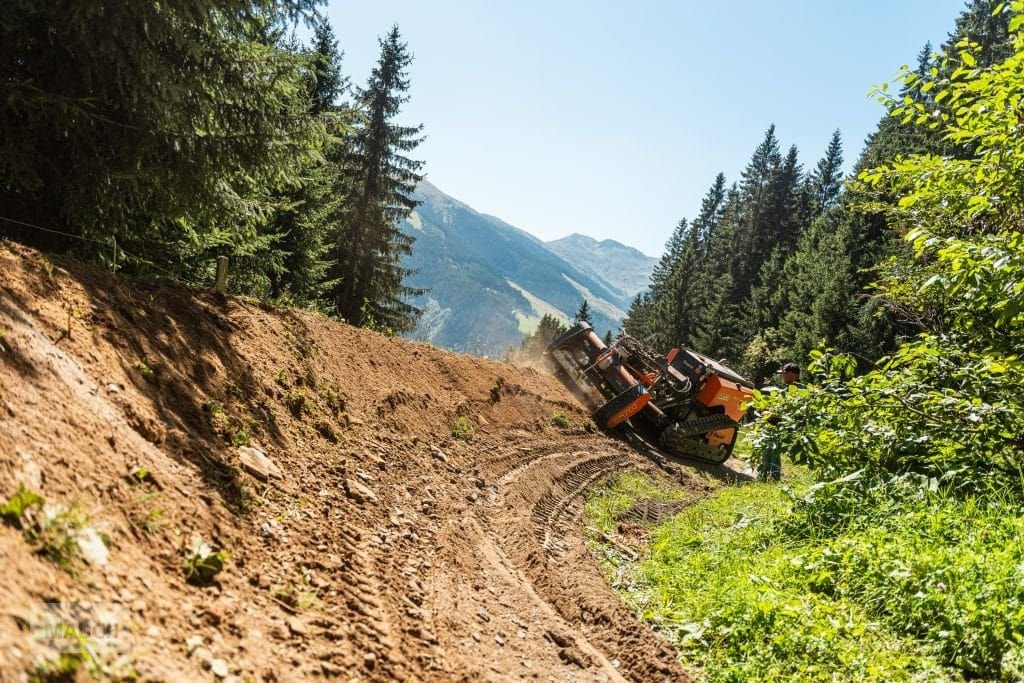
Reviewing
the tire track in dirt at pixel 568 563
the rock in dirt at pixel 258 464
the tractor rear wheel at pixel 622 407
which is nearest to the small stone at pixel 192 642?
the rock in dirt at pixel 258 464

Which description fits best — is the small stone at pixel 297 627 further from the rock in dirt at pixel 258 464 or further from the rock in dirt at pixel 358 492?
the rock in dirt at pixel 358 492

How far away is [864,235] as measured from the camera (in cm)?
3003

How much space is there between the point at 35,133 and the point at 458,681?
6.54 m

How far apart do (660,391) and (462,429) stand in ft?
21.7

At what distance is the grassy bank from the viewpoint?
11.2 feet

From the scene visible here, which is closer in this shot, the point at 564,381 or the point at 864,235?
the point at 564,381

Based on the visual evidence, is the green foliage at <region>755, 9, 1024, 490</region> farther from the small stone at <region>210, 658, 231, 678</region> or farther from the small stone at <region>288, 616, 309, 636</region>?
the small stone at <region>210, 658, 231, 678</region>

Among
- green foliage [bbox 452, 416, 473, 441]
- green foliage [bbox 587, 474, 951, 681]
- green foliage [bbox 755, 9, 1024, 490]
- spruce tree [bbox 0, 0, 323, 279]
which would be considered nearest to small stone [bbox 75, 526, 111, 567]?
green foliage [bbox 587, 474, 951, 681]

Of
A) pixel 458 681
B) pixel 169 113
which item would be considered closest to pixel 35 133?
pixel 169 113

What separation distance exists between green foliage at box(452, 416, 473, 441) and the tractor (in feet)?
15.7

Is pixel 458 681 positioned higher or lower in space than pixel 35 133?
lower

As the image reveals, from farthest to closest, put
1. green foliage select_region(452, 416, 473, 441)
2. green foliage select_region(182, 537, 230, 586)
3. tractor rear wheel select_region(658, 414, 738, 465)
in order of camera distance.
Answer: tractor rear wheel select_region(658, 414, 738, 465) → green foliage select_region(452, 416, 473, 441) → green foliage select_region(182, 537, 230, 586)

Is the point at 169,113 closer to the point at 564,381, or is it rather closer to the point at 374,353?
the point at 374,353

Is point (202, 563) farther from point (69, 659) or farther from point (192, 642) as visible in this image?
point (69, 659)
